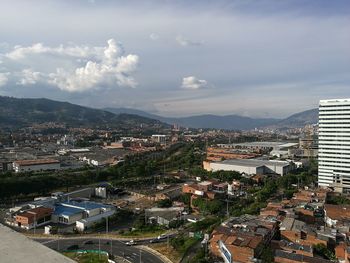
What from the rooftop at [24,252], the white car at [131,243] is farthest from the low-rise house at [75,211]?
the rooftop at [24,252]

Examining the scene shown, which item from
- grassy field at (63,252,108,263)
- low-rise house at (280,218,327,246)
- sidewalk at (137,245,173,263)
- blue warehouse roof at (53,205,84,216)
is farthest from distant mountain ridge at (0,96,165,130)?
low-rise house at (280,218,327,246)

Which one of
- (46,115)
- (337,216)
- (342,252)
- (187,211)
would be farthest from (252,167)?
(46,115)

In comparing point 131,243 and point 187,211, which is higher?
point 187,211

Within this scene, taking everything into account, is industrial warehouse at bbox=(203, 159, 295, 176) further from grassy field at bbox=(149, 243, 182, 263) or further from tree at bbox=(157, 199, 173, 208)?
grassy field at bbox=(149, 243, 182, 263)

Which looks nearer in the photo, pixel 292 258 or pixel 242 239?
pixel 292 258

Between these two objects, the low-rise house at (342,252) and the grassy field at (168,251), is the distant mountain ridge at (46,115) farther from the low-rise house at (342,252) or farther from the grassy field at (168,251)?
the low-rise house at (342,252)

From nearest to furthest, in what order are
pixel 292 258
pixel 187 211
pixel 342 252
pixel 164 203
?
pixel 292 258 → pixel 342 252 → pixel 187 211 → pixel 164 203

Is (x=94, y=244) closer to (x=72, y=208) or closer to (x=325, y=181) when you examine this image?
(x=72, y=208)

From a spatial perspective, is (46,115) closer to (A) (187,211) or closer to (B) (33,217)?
(B) (33,217)
